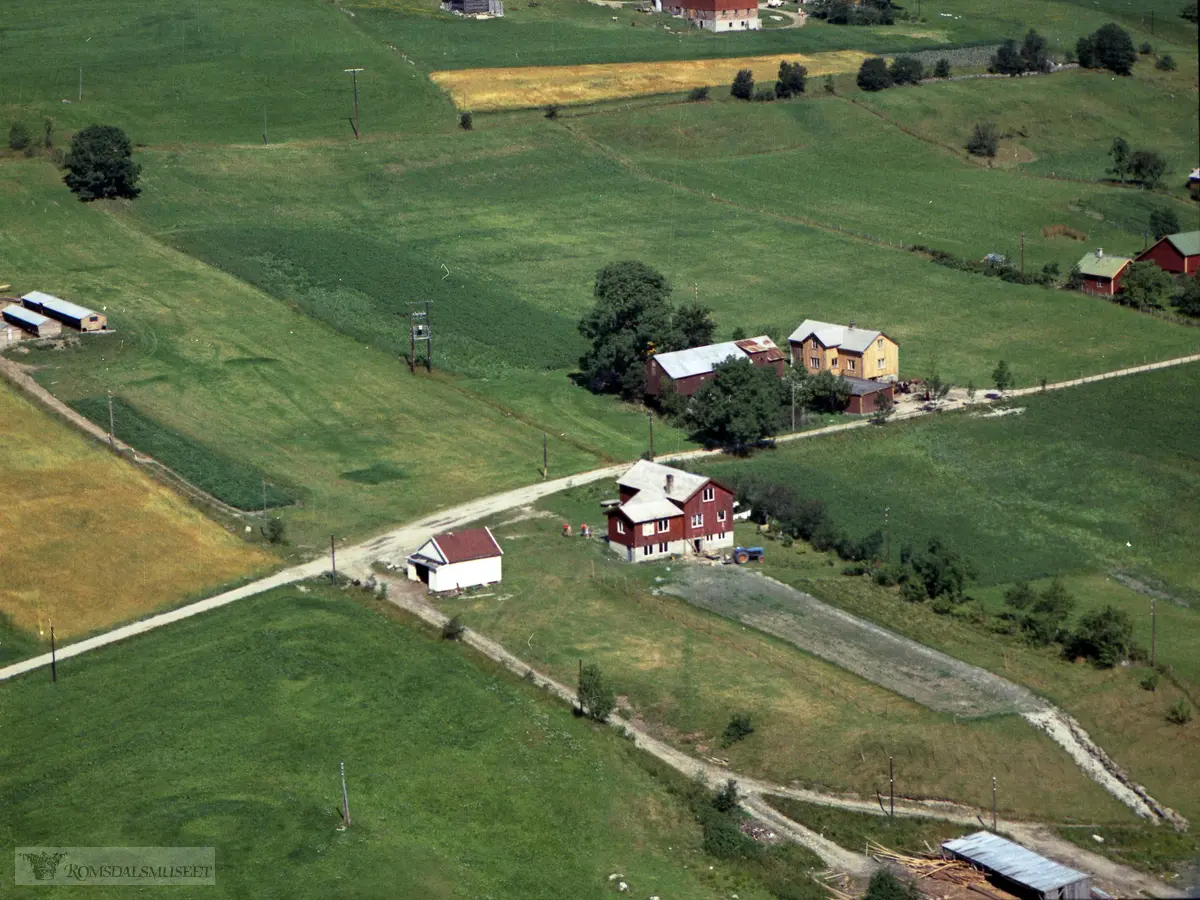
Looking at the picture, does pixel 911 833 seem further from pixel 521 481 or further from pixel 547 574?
pixel 521 481

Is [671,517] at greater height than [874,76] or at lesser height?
lesser

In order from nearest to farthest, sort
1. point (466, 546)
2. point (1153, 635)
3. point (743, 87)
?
point (1153, 635) < point (466, 546) < point (743, 87)

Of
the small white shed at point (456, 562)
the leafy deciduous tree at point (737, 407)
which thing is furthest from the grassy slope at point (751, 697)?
the leafy deciduous tree at point (737, 407)

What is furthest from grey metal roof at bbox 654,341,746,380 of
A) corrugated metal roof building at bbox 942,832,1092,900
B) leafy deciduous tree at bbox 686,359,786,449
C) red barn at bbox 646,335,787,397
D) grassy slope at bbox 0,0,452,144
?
grassy slope at bbox 0,0,452,144

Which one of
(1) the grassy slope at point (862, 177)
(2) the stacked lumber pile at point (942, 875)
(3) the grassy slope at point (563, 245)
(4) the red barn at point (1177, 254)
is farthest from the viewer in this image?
(1) the grassy slope at point (862, 177)

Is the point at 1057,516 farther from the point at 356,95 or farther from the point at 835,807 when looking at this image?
the point at 356,95

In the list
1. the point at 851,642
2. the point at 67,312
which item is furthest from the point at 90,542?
the point at 851,642

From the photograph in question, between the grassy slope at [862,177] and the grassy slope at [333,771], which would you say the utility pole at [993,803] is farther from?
the grassy slope at [862,177]
